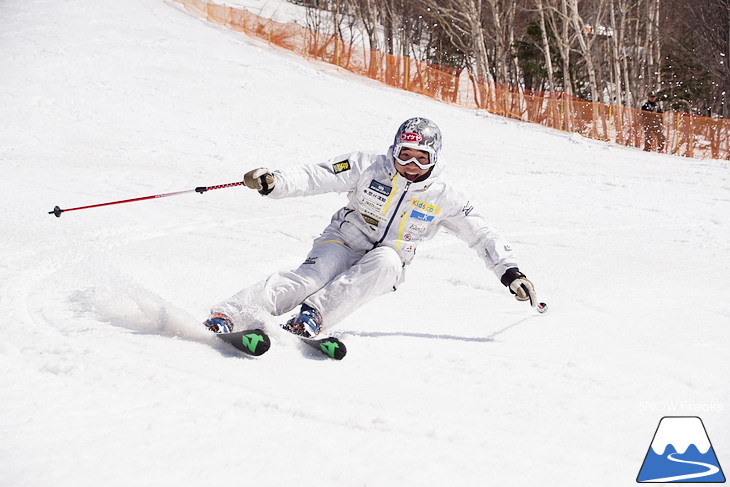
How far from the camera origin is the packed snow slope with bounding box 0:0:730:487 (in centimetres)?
241

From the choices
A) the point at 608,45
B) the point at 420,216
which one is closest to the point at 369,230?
the point at 420,216

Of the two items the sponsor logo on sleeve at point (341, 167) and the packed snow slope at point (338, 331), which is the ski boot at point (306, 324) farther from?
the sponsor logo on sleeve at point (341, 167)

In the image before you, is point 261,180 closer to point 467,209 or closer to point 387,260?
point 387,260

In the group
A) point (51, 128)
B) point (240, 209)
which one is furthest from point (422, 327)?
point (51, 128)

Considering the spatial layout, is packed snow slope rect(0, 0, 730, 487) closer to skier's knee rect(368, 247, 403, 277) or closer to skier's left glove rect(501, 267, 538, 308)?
skier's left glove rect(501, 267, 538, 308)

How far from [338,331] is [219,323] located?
0.82 m

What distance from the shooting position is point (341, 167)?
14.1 ft

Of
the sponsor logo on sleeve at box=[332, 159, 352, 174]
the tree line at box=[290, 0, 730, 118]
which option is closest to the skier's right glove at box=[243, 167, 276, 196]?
the sponsor logo on sleeve at box=[332, 159, 352, 174]

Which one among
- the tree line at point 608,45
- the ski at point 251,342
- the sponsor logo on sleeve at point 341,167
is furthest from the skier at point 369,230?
the tree line at point 608,45

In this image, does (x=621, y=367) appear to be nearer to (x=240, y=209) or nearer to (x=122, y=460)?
(x=122, y=460)

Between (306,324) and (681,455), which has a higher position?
(681,455)

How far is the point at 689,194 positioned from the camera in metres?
10.7

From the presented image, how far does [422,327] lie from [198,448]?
7.43 feet

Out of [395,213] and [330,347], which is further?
[395,213]
